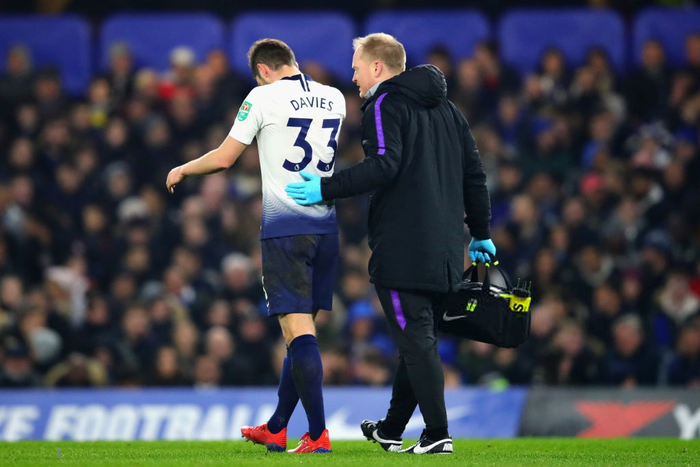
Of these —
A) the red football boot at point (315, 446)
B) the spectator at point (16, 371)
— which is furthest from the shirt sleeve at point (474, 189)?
the spectator at point (16, 371)

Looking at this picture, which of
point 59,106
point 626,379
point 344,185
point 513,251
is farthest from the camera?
point 59,106

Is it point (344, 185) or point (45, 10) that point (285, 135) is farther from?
point (45, 10)

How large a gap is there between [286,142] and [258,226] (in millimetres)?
6316

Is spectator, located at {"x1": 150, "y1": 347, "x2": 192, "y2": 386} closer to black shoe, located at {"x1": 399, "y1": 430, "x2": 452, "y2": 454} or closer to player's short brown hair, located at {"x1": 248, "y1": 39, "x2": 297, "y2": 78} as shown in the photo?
player's short brown hair, located at {"x1": 248, "y1": 39, "x2": 297, "y2": 78}

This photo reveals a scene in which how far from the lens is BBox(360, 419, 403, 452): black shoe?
20.4 ft

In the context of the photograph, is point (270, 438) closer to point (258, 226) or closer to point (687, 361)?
point (687, 361)

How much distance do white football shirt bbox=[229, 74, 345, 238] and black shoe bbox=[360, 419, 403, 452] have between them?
3.68 ft

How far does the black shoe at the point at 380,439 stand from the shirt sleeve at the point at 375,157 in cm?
136

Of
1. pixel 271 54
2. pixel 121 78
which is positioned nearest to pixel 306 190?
pixel 271 54

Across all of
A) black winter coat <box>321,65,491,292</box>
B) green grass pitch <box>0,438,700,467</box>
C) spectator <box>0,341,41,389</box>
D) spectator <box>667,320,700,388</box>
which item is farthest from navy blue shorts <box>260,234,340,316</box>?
spectator <box>667,320,700,388</box>

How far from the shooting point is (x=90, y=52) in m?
14.5

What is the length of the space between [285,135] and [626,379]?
19.2ft

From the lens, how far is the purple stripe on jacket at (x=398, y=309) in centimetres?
582

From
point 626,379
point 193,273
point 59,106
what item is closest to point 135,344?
point 193,273
